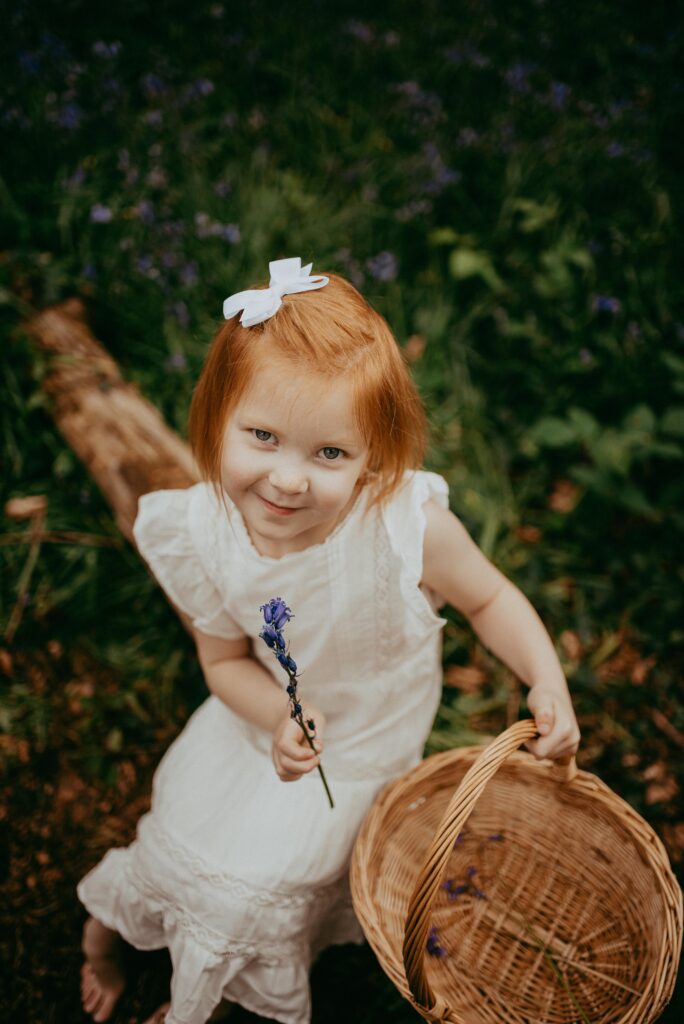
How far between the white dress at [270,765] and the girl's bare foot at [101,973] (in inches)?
4.5

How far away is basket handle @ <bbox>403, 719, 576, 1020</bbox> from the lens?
1.10 meters

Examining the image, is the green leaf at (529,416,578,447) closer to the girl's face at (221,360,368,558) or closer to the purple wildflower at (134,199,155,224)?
the girl's face at (221,360,368,558)

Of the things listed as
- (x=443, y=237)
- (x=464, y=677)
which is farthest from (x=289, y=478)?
(x=443, y=237)

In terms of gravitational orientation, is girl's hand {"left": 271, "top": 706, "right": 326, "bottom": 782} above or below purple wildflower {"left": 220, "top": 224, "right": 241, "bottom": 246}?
below

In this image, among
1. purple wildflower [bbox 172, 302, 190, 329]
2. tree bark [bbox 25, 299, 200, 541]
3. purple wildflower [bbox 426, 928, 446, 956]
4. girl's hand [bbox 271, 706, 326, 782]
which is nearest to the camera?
girl's hand [bbox 271, 706, 326, 782]

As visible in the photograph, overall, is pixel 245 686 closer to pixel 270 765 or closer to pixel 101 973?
pixel 270 765

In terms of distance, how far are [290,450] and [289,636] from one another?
497 mm

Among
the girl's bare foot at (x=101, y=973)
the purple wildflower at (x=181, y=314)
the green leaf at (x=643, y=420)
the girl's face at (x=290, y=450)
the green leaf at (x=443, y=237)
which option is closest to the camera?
the girl's face at (x=290, y=450)

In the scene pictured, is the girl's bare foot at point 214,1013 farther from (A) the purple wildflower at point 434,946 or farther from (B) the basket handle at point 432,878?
(B) the basket handle at point 432,878

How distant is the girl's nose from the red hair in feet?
0.41

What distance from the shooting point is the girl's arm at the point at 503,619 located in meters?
1.40

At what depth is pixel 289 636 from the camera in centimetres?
147

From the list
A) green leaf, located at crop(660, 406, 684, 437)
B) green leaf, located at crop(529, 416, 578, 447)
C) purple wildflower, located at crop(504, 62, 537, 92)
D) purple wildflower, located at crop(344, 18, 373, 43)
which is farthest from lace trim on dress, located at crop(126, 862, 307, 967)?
purple wildflower, located at crop(344, 18, 373, 43)

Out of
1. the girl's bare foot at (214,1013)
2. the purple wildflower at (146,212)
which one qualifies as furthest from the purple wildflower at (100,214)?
the girl's bare foot at (214,1013)
